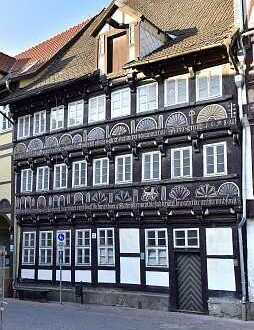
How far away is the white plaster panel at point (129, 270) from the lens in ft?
65.0

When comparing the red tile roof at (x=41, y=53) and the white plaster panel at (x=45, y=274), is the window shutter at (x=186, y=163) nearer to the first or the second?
the white plaster panel at (x=45, y=274)

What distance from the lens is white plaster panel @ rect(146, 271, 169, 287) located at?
1900cm

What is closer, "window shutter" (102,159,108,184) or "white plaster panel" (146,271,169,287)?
"white plaster panel" (146,271,169,287)

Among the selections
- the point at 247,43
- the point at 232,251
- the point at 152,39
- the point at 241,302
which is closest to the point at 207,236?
the point at 232,251

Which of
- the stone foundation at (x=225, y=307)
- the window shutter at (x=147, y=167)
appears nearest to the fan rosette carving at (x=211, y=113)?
the window shutter at (x=147, y=167)

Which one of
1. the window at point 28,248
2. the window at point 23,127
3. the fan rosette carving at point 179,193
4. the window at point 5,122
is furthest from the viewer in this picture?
the window at point 5,122

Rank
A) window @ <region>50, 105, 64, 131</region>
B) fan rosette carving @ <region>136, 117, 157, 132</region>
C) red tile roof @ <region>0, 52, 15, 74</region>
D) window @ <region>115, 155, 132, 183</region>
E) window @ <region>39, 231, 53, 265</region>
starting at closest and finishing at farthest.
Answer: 1. fan rosette carving @ <region>136, 117, 157, 132</region>
2. window @ <region>115, 155, 132, 183</region>
3. window @ <region>39, 231, 53, 265</region>
4. window @ <region>50, 105, 64, 131</region>
5. red tile roof @ <region>0, 52, 15, 74</region>

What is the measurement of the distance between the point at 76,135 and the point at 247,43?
8.05 metres

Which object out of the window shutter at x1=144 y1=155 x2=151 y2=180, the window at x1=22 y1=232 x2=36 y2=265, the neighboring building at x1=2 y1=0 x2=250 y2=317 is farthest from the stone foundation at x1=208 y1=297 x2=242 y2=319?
the window at x1=22 y1=232 x2=36 y2=265

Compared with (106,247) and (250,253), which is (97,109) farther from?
(250,253)

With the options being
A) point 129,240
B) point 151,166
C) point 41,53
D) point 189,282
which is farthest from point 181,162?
point 41,53

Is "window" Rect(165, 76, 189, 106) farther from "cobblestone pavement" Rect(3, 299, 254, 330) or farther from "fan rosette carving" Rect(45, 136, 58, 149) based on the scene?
"cobblestone pavement" Rect(3, 299, 254, 330)

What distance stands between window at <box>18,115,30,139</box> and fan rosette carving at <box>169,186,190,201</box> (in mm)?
8658

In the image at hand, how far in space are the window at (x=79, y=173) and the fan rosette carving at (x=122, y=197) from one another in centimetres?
199
